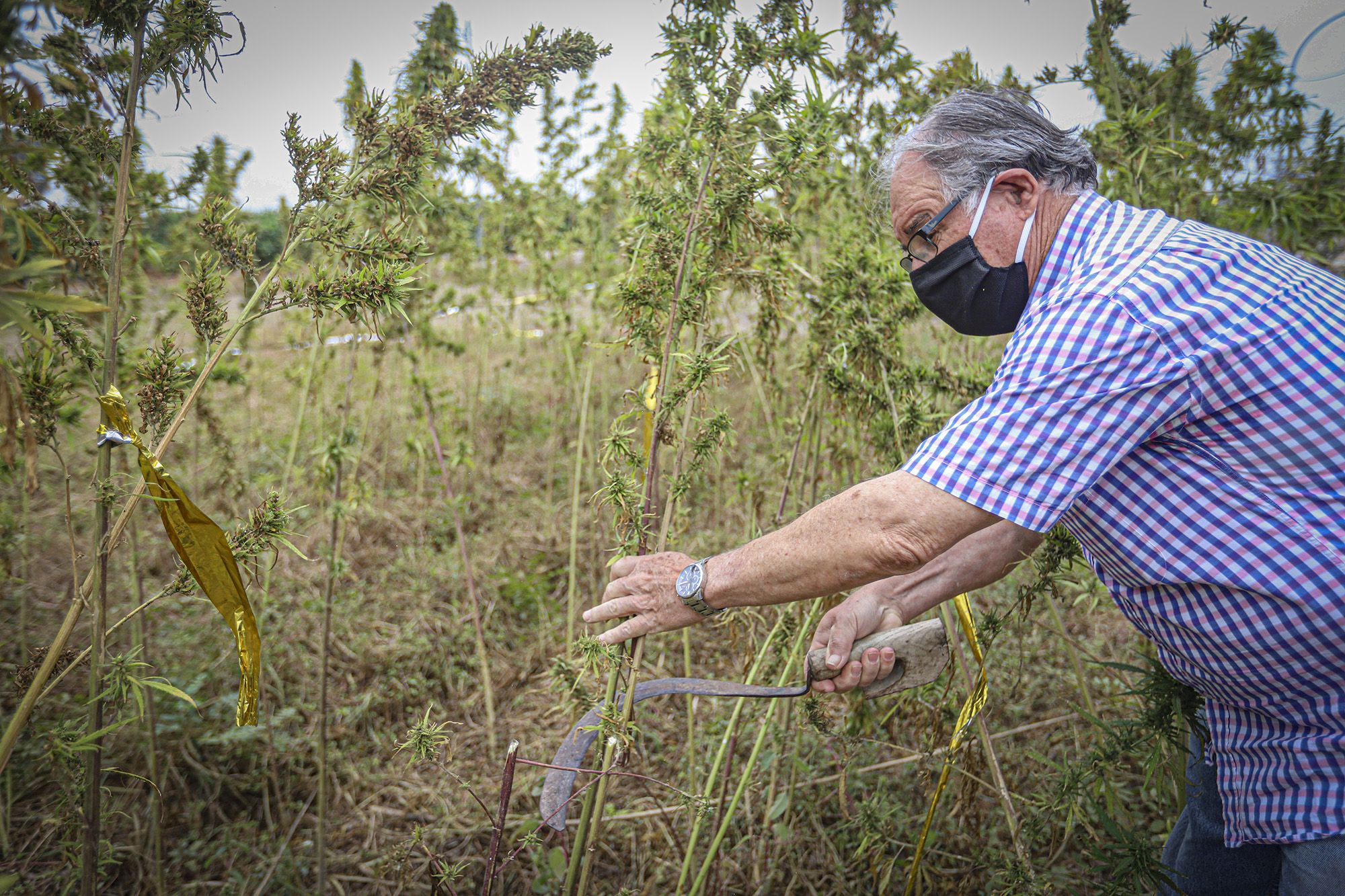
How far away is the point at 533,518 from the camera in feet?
15.3

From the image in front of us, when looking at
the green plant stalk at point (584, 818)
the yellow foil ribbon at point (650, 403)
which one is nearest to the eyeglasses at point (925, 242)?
the yellow foil ribbon at point (650, 403)

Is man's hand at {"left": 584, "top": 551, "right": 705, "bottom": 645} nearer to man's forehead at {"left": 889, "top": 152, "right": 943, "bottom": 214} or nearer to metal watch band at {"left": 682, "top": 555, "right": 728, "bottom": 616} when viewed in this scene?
metal watch band at {"left": 682, "top": 555, "right": 728, "bottom": 616}

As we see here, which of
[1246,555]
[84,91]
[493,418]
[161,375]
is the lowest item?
[493,418]

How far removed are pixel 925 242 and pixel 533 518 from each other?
3.55 m

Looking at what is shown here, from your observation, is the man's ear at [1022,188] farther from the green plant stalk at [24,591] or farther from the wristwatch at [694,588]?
the green plant stalk at [24,591]

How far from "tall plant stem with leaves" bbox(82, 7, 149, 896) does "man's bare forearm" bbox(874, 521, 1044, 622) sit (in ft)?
5.20

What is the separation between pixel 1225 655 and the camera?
126 cm

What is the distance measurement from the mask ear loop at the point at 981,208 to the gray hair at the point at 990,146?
11 mm

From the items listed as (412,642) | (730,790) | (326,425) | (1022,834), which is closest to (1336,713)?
(1022,834)

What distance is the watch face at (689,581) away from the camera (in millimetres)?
1357

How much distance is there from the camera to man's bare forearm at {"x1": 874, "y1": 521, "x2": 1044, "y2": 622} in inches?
68.3

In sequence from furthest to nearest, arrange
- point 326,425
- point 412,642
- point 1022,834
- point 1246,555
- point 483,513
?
1. point 483,513
2. point 326,425
3. point 412,642
4. point 1022,834
5. point 1246,555

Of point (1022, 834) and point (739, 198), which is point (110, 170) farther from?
point (1022, 834)

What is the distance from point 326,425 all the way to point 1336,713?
4103 mm
